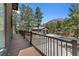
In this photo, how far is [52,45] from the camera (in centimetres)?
301

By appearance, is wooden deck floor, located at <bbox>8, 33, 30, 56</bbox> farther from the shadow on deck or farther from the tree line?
the tree line

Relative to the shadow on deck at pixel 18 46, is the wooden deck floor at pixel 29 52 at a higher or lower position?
lower

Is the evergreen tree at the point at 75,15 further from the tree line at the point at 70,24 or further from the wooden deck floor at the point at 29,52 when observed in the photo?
the wooden deck floor at the point at 29,52

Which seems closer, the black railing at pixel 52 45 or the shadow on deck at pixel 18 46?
the black railing at pixel 52 45

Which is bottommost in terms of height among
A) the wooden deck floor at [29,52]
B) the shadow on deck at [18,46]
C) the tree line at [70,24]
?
the wooden deck floor at [29,52]

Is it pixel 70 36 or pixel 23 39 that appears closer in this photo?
pixel 70 36

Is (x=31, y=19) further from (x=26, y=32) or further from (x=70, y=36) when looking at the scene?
(x=70, y=36)

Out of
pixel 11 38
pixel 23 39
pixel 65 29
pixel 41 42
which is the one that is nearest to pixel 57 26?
pixel 65 29

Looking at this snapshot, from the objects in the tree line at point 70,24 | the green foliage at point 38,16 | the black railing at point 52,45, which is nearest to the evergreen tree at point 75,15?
the tree line at point 70,24

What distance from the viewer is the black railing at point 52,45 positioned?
2832 millimetres

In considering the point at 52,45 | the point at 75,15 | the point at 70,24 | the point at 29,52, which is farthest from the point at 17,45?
the point at 75,15

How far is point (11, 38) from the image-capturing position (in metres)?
3.12

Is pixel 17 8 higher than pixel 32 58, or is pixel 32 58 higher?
pixel 17 8

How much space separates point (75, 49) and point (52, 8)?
65cm
